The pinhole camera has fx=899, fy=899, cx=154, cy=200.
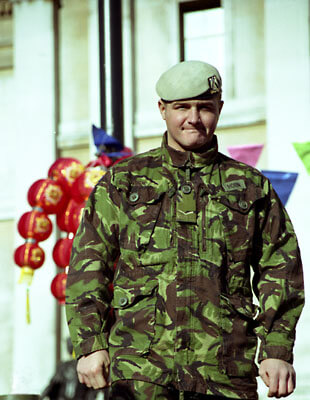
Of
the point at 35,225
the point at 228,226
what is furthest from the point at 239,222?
the point at 35,225

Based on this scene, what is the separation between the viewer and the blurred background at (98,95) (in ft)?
28.7

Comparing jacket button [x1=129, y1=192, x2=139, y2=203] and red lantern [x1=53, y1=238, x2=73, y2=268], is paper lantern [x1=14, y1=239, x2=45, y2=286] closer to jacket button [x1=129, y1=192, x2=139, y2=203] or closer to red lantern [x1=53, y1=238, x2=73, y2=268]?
red lantern [x1=53, y1=238, x2=73, y2=268]

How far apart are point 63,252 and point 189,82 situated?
4877mm

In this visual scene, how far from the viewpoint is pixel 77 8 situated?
1005 cm

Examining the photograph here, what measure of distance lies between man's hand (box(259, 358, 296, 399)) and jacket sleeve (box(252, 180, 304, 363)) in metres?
0.02

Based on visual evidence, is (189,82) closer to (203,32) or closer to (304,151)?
(304,151)

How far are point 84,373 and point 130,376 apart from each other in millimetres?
149

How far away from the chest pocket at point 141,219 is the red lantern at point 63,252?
15.4 ft

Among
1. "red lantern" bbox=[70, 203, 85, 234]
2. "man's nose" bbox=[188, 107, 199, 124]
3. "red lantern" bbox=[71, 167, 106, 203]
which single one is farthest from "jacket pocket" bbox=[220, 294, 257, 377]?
"red lantern" bbox=[70, 203, 85, 234]

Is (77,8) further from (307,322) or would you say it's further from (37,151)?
(307,322)

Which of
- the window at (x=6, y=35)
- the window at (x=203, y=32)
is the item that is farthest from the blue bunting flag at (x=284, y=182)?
the window at (x=6, y=35)

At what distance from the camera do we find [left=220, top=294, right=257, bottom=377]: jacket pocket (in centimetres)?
287

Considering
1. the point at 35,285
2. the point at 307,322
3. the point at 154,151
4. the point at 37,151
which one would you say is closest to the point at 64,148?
the point at 37,151

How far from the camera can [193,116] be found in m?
3.04
